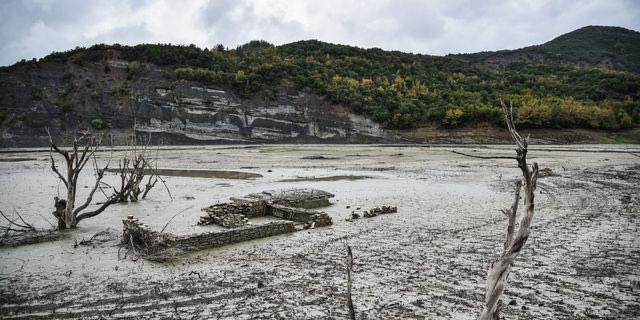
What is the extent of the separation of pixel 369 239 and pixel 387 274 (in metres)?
3.00

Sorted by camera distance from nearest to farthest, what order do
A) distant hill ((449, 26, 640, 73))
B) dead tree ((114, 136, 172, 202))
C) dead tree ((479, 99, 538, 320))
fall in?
dead tree ((479, 99, 538, 320)) → dead tree ((114, 136, 172, 202)) → distant hill ((449, 26, 640, 73))

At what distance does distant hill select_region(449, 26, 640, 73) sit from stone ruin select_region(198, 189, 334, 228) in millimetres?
140297

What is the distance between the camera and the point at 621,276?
816 cm

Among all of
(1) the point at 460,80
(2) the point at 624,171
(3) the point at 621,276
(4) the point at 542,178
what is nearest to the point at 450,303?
(3) the point at 621,276

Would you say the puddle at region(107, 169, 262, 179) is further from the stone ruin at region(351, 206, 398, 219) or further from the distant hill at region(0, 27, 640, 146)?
the distant hill at region(0, 27, 640, 146)

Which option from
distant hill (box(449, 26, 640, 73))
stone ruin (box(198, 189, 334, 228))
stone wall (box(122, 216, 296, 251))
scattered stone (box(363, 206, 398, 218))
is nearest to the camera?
stone wall (box(122, 216, 296, 251))

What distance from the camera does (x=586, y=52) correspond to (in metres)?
148

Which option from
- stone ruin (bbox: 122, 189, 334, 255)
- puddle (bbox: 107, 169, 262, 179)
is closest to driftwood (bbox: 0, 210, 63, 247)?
stone ruin (bbox: 122, 189, 334, 255)

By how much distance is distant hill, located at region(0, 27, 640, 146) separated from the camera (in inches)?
2386

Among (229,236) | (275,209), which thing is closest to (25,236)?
(229,236)

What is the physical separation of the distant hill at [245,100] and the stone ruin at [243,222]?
46.8m

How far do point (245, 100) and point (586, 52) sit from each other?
458 ft

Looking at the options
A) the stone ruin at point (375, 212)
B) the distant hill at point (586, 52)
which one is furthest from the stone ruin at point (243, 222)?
the distant hill at point (586, 52)

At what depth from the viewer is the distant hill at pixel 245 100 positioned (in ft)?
199
